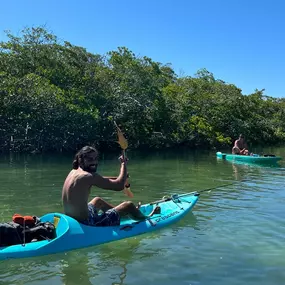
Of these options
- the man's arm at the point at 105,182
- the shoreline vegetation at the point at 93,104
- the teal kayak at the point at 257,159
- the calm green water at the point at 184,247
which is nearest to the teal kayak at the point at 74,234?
the calm green water at the point at 184,247

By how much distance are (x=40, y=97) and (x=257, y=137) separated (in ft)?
74.9

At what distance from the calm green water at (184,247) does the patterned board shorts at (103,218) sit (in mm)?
321

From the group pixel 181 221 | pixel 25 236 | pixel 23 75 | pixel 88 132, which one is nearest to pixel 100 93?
pixel 88 132

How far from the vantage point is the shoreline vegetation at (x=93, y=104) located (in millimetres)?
20094

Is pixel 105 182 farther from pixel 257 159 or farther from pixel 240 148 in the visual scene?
pixel 240 148

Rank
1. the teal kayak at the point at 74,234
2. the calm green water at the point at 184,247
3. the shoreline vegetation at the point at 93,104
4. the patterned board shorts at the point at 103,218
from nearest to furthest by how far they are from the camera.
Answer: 1. the calm green water at the point at 184,247
2. the teal kayak at the point at 74,234
3. the patterned board shorts at the point at 103,218
4. the shoreline vegetation at the point at 93,104

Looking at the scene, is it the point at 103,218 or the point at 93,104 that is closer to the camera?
the point at 103,218

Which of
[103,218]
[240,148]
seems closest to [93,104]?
[240,148]

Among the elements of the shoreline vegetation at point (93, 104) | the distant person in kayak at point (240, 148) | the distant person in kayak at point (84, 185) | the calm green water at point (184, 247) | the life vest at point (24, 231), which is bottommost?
the calm green water at point (184, 247)

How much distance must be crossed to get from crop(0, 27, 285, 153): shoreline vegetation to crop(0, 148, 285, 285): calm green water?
964 centimetres

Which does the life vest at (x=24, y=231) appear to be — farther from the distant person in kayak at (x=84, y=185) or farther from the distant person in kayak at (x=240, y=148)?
the distant person in kayak at (x=240, y=148)

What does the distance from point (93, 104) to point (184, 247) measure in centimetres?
1769

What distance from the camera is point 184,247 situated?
5688 mm

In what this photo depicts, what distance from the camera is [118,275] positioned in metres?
4.66
